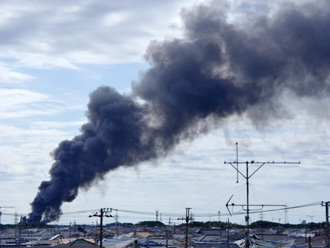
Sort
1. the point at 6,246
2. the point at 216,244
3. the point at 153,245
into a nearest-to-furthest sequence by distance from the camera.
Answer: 1. the point at 153,245
2. the point at 216,244
3. the point at 6,246

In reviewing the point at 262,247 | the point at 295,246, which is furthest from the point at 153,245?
the point at 295,246

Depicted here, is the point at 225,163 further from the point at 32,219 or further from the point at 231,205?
the point at 32,219

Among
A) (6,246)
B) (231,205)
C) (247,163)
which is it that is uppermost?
(247,163)

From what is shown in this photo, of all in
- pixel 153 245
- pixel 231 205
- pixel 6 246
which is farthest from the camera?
pixel 6 246

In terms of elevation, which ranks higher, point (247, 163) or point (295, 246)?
point (247, 163)

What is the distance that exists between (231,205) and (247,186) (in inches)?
127

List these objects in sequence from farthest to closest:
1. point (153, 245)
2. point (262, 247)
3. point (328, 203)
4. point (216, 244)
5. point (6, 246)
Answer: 1. point (6, 246)
2. point (216, 244)
3. point (262, 247)
4. point (153, 245)
5. point (328, 203)

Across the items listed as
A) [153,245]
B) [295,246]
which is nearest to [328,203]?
[153,245]

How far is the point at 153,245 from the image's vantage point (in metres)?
110

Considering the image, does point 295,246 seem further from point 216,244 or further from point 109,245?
point 109,245

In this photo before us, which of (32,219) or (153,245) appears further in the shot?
(32,219)

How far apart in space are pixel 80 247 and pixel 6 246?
1331 inches

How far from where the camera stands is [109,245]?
117125 mm

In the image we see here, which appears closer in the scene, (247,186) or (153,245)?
(247,186)
